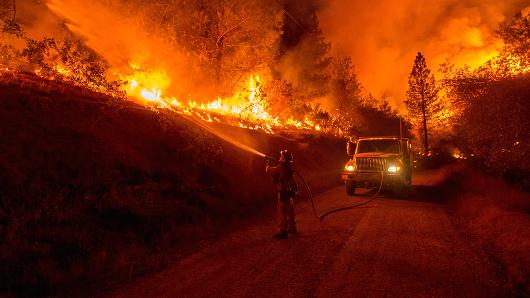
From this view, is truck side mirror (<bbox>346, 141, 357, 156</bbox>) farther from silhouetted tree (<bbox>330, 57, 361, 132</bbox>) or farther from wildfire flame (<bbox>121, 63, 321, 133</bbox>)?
silhouetted tree (<bbox>330, 57, 361, 132</bbox>)

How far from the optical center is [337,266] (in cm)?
632

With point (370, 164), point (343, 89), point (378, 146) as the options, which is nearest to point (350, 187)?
point (370, 164)

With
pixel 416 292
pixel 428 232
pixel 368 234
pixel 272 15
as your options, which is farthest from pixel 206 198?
pixel 272 15

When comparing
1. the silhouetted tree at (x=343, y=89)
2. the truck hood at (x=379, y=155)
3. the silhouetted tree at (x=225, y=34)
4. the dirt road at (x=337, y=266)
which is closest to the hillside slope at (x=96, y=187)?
the dirt road at (x=337, y=266)

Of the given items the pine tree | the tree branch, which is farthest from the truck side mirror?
the pine tree

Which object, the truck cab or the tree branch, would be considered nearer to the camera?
the truck cab

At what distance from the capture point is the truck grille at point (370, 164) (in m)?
15.7

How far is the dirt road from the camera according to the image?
17.4 feet

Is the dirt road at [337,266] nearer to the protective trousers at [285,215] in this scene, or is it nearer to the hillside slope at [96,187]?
the protective trousers at [285,215]

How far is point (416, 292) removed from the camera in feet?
17.0

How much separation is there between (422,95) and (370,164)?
168ft

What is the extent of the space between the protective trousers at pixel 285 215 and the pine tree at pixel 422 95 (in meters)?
56.9

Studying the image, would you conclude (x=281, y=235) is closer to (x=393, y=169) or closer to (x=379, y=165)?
(x=379, y=165)

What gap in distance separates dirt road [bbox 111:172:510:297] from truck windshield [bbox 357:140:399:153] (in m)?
7.07
